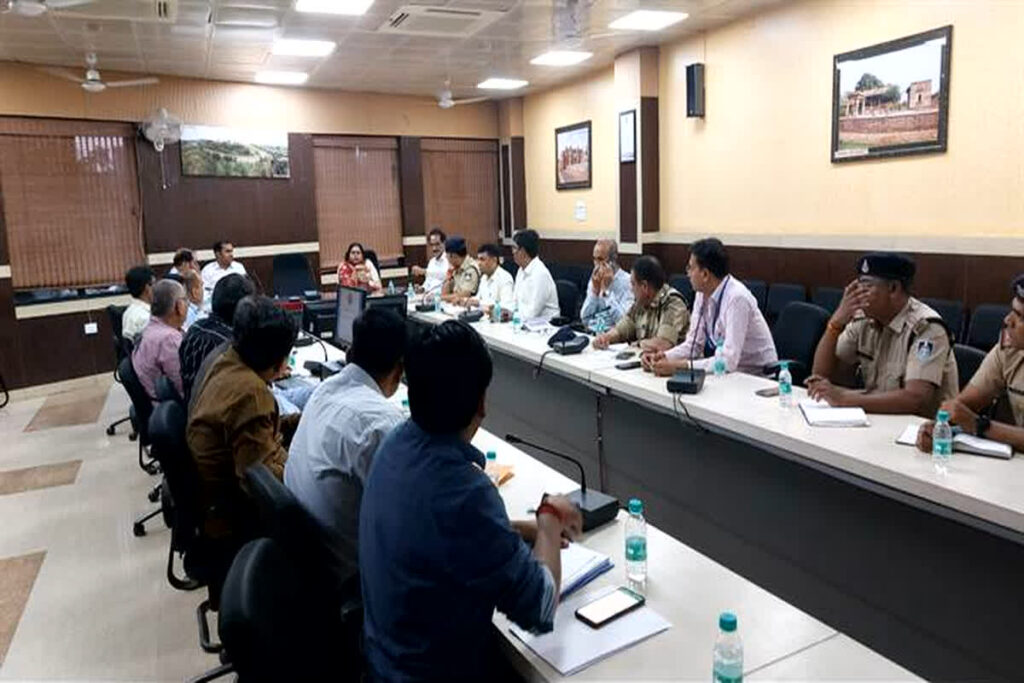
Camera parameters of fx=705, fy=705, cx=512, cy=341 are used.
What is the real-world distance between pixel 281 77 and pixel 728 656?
301 inches

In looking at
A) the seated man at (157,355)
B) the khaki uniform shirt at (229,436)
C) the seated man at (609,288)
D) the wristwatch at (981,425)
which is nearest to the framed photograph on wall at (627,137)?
the seated man at (609,288)

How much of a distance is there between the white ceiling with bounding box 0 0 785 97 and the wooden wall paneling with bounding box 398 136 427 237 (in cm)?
109

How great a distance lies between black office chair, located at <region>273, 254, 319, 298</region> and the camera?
7570 mm

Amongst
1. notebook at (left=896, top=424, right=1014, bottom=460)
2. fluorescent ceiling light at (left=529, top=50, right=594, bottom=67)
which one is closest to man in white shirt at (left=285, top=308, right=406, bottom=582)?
notebook at (left=896, top=424, right=1014, bottom=460)

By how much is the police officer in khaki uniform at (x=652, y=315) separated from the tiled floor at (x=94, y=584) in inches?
96.6

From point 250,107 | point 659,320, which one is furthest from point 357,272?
point 659,320

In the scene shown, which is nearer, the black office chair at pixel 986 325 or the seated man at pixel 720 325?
the seated man at pixel 720 325

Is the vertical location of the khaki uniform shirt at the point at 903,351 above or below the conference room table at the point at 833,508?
above

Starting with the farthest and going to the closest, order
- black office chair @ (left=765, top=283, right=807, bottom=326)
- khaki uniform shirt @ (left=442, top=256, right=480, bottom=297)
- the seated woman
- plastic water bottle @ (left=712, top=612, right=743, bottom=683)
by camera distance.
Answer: the seated woman < khaki uniform shirt @ (left=442, top=256, right=480, bottom=297) < black office chair @ (left=765, top=283, right=807, bottom=326) < plastic water bottle @ (left=712, top=612, right=743, bottom=683)

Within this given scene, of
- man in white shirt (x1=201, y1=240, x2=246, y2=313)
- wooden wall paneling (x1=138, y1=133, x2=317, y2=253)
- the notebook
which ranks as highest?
wooden wall paneling (x1=138, y1=133, x2=317, y2=253)

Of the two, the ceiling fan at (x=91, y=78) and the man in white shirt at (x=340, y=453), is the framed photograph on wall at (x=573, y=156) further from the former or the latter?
the man in white shirt at (x=340, y=453)

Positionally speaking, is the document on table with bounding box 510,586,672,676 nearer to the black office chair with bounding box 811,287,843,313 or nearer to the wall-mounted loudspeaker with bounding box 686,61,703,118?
the black office chair with bounding box 811,287,843,313

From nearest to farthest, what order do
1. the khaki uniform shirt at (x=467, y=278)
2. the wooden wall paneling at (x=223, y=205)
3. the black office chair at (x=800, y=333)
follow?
the black office chair at (x=800, y=333) < the khaki uniform shirt at (x=467, y=278) < the wooden wall paneling at (x=223, y=205)

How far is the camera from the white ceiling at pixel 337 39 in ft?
16.9
